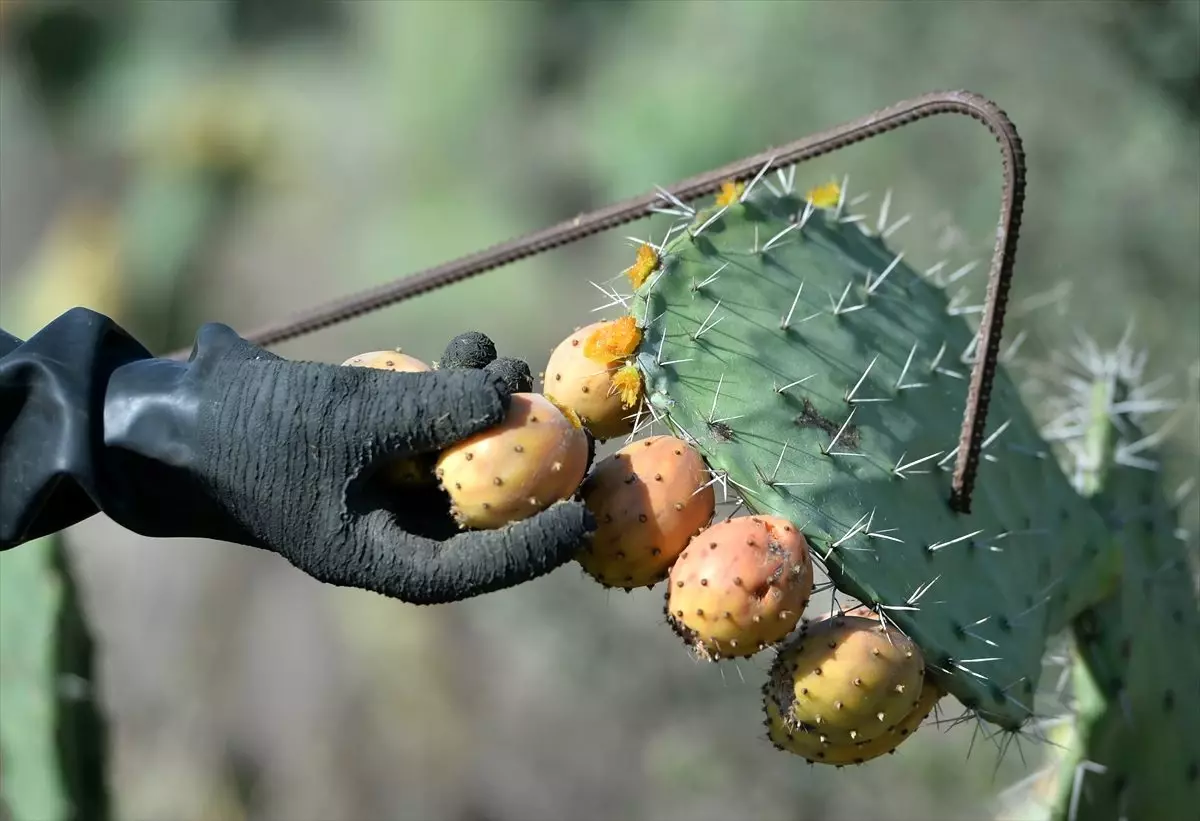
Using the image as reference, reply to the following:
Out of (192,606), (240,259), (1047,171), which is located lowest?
(192,606)

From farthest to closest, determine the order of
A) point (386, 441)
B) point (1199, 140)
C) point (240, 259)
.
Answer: point (240, 259)
point (1199, 140)
point (386, 441)

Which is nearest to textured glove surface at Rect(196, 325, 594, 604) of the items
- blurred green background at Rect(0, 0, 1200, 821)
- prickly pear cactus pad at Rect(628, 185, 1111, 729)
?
prickly pear cactus pad at Rect(628, 185, 1111, 729)

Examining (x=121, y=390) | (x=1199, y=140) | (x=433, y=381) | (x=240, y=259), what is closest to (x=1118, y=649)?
(x=433, y=381)

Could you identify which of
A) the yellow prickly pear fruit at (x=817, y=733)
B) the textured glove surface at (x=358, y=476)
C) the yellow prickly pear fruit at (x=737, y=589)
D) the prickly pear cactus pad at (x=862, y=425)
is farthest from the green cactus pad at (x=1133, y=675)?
the textured glove surface at (x=358, y=476)

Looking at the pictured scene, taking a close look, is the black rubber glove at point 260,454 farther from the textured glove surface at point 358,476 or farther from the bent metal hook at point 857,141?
the bent metal hook at point 857,141

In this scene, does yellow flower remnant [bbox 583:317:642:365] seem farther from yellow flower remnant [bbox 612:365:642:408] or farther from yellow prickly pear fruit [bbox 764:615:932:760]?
yellow prickly pear fruit [bbox 764:615:932:760]

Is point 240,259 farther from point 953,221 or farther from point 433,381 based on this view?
point 433,381
